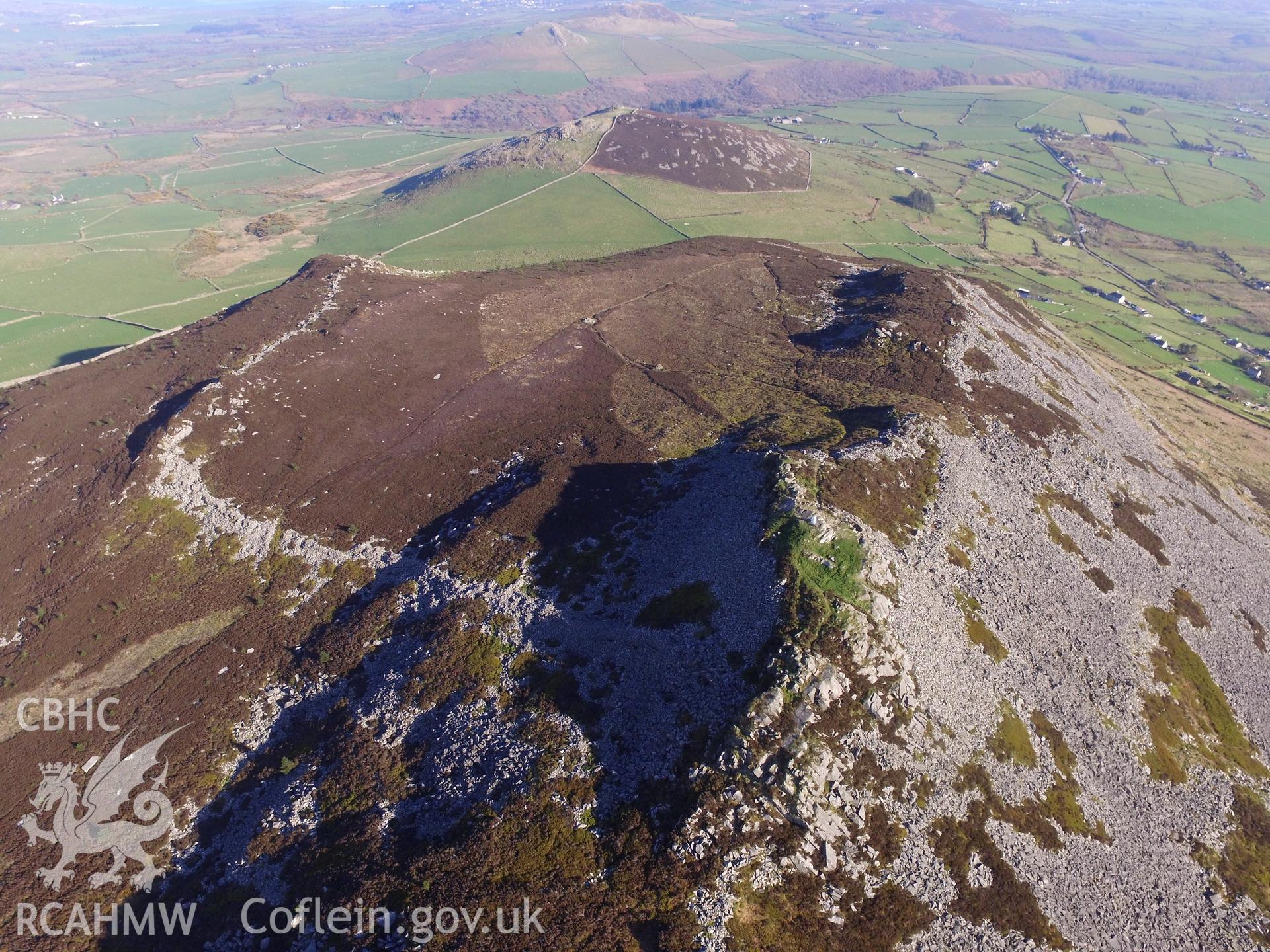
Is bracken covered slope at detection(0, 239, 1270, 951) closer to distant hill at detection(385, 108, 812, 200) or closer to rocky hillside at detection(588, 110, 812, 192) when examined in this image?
rocky hillside at detection(588, 110, 812, 192)

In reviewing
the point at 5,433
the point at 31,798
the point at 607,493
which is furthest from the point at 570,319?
the point at 31,798

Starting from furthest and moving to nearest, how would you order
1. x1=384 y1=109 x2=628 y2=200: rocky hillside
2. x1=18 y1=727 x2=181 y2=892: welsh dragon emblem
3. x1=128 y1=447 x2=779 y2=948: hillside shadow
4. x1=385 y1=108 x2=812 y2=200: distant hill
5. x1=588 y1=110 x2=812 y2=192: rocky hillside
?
1. x1=384 y1=109 x2=628 y2=200: rocky hillside
2. x1=385 y1=108 x2=812 y2=200: distant hill
3. x1=588 y1=110 x2=812 y2=192: rocky hillside
4. x1=18 y1=727 x2=181 y2=892: welsh dragon emblem
5. x1=128 y1=447 x2=779 y2=948: hillside shadow

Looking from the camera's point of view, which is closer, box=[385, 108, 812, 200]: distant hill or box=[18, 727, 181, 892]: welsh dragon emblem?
box=[18, 727, 181, 892]: welsh dragon emblem

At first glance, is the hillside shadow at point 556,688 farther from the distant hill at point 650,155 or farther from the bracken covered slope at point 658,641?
the distant hill at point 650,155

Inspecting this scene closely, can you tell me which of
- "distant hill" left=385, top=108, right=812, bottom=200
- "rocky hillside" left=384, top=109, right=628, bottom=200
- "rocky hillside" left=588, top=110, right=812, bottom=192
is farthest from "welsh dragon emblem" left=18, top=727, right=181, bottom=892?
"rocky hillside" left=588, top=110, right=812, bottom=192

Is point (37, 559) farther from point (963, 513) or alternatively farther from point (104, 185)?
point (104, 185)

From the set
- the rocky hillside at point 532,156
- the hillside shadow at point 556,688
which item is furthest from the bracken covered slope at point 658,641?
the rocky hillside at point 532,156

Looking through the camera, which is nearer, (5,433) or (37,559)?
(37,559)
